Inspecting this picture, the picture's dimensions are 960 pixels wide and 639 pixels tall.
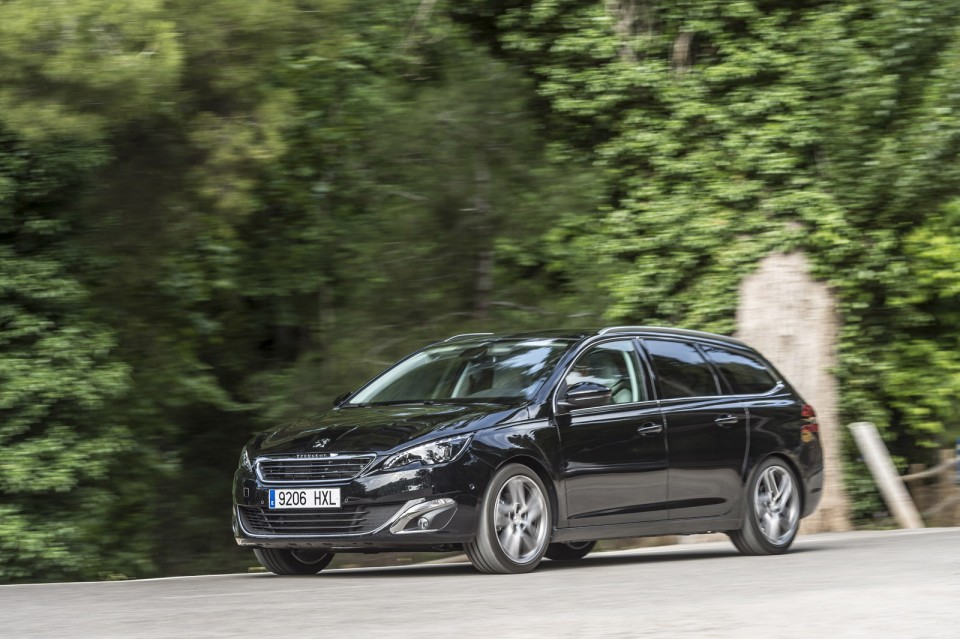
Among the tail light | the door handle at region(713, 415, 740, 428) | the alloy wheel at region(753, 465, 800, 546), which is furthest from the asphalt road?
the tail light

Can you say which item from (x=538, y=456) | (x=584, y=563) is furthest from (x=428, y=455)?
(x=584, y=563)

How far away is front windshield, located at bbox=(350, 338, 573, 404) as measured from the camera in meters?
11.0

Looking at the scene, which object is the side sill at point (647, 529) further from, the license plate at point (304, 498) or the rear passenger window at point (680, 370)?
the license plate at point (304, 498)

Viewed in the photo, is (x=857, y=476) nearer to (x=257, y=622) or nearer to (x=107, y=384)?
(x=107, y=384)

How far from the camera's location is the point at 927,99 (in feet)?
55.9

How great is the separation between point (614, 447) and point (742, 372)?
2216 millimetres

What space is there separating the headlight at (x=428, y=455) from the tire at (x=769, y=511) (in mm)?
3341

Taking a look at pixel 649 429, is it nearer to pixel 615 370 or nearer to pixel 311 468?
pixel 615 370

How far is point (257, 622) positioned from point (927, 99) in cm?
1171

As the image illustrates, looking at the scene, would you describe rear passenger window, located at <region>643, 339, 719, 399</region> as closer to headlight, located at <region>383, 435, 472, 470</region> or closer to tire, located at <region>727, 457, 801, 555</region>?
tire, located at <region>727, 457, 801, 555</region>

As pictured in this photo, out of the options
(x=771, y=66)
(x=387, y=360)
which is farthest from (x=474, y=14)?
(x=387, y=360)

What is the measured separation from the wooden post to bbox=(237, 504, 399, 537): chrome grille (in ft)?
28.8

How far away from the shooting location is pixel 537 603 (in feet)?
27.6

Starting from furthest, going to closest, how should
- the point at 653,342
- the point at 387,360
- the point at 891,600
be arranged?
the point at 387,360, the point at 653,342, the point at 891,600
